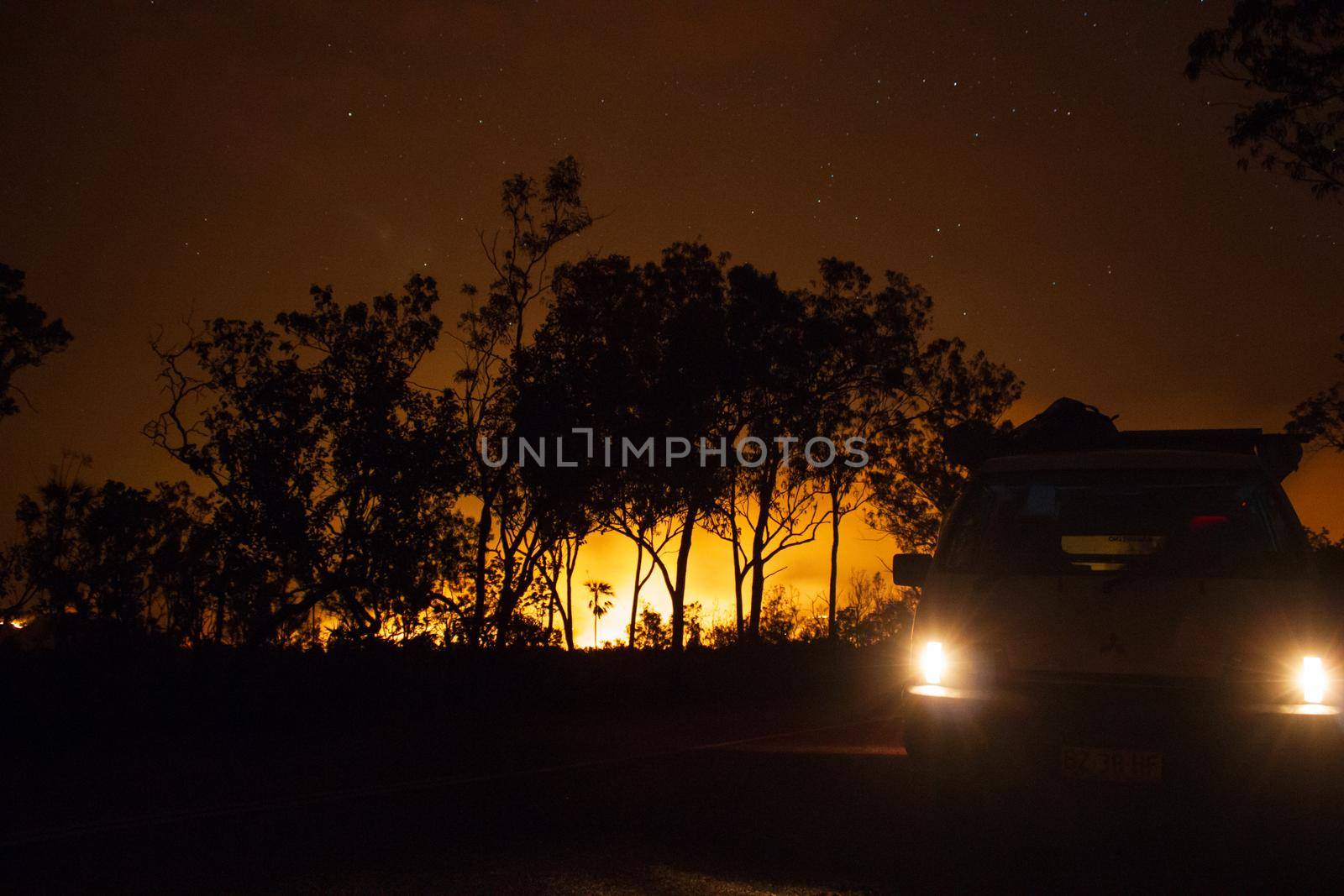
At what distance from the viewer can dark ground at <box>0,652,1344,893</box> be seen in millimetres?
5555

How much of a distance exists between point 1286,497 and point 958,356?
1678 inches

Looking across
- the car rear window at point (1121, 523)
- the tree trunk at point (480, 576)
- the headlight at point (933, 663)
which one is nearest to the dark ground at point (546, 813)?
the headlight at point (933, 663)

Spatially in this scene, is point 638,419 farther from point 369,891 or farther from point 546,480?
point 369,891

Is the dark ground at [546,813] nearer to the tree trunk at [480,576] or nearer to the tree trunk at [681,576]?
the tree trunk at [480,576]

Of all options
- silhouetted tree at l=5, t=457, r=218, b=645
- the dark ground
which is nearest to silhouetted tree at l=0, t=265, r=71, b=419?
silhouetted tree at l=5, t=457, r=218, b=645

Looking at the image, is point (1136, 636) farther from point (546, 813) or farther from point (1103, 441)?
→ point (1103, 441)

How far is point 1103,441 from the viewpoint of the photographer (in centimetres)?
1318

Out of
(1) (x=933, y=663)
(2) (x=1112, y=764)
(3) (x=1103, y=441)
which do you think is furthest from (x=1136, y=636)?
(3) (x=1103, y=441)

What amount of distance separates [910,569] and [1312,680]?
2260 millimetres

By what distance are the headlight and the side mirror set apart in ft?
2.89

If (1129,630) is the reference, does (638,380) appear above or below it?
above

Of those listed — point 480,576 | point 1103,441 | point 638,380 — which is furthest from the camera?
point 638,380

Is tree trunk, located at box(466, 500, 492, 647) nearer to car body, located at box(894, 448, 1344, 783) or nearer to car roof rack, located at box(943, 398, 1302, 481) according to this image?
car roof rack, located at box(943, 398, 1302, 481)

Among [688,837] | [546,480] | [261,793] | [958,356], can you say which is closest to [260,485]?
[546,480]
